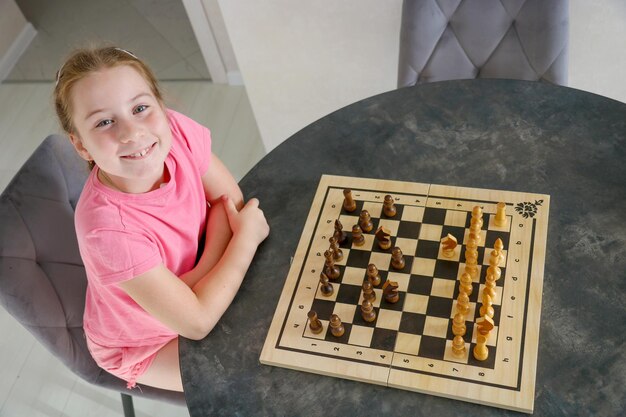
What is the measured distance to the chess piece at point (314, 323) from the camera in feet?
4.94

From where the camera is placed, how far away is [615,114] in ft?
6.02

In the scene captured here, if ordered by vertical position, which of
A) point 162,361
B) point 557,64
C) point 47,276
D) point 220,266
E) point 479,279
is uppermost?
point 557,64

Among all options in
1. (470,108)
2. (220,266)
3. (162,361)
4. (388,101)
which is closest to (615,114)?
(470,108)

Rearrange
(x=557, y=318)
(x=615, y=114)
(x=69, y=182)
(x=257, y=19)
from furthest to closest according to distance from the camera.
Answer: (x=257, y=19) < (x=69, y=182) < (x=615, y=114) < (x=557, y=318)

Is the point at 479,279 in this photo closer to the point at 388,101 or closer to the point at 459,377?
the point at 459,377

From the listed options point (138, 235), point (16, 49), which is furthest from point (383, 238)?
point (16, 49)

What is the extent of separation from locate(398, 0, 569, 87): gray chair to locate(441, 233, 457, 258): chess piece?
0.91 metres

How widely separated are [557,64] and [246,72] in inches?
51.3

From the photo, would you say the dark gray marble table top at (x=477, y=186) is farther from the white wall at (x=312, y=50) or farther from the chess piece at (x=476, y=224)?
the white wall at (x=312, y=50)

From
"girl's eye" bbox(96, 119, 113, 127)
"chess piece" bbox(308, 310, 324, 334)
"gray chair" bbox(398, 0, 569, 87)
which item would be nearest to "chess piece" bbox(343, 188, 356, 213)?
"chess piece" bbox(308, 310, 324, 334)

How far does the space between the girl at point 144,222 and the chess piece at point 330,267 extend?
21 centimetres

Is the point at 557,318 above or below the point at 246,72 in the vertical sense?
below

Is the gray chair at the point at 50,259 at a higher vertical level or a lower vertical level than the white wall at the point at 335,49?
lower

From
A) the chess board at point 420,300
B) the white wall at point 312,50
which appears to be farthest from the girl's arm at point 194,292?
the white wall at point 312,50
